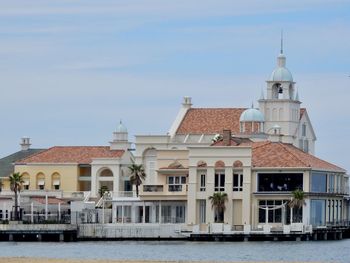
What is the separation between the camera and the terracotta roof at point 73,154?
178125 mm

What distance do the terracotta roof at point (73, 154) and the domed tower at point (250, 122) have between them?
38.1ft

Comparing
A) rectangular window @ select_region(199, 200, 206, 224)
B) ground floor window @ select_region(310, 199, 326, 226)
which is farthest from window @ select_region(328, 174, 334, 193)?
rectangular window @ select_region(199, 200, 206, 224)

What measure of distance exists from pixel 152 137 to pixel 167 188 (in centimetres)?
1962

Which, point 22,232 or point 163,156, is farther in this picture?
point 163,156

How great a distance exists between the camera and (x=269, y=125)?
602 ft

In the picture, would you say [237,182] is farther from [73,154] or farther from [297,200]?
[73,154]

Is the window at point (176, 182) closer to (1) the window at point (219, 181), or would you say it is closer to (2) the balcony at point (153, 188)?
(2) the balcony at point (153, 188)

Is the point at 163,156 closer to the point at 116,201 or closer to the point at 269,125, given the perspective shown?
the point at 116,201

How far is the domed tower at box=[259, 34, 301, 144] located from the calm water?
3860 centimetres

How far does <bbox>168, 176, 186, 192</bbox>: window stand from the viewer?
154500 mm

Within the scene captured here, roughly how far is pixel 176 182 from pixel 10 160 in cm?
3904

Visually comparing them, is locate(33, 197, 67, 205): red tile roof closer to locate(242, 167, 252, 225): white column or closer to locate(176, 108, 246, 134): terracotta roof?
locate(176, 108, 246, 134): terracotta roof

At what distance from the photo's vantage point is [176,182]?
156 m

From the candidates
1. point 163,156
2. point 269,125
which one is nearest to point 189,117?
point 269,125
